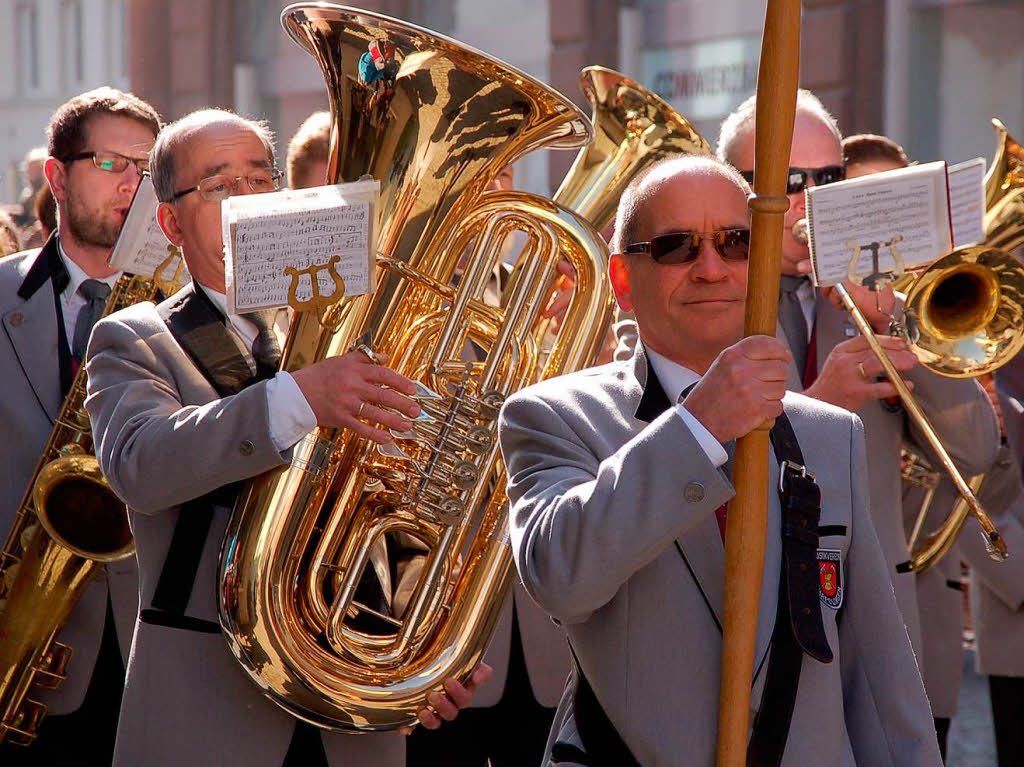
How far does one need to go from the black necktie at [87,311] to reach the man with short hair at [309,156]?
0.70 m

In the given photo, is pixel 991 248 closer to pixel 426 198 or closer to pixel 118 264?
pixel 426 198

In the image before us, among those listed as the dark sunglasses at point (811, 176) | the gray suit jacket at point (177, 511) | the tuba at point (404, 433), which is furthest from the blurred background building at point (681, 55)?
the gray suit jacket at point (177, 511)

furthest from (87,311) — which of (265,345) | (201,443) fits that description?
(201,443)

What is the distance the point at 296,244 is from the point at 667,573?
0.97 metres

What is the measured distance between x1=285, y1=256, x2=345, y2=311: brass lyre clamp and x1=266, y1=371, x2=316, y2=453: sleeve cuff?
162 millimetres

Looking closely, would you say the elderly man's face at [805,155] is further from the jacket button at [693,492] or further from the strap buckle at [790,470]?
the jacket button at [693,492]

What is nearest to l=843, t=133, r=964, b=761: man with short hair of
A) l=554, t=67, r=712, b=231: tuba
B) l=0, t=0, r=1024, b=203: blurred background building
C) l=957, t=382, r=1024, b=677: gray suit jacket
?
l=957, t=382, r=1024, b=677: gray suit jacket

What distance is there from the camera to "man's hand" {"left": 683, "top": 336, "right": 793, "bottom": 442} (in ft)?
6.97

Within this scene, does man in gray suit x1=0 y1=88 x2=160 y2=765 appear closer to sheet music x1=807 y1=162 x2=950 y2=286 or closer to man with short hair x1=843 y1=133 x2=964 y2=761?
sheet music x1=807 y1=162 x2=950 y2=286

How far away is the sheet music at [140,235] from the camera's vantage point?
366 cm

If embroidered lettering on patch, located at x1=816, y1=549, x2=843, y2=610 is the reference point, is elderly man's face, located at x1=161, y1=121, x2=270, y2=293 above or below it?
above

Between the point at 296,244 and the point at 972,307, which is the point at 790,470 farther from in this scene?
the point at 972,307

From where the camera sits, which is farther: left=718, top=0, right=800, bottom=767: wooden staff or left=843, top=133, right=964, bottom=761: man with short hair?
left=843, top=133, right=964, bottom=761: man with short hair

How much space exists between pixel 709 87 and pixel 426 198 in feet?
24.3
